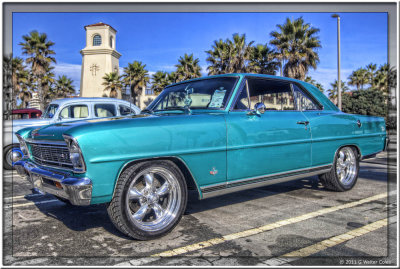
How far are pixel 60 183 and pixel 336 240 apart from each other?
250 centimetres

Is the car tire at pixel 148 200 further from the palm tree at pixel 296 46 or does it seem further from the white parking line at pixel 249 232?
the palm tree at pixel 296 46

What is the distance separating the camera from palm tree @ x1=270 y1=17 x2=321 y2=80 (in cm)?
2202

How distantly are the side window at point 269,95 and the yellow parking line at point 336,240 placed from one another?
169 cm

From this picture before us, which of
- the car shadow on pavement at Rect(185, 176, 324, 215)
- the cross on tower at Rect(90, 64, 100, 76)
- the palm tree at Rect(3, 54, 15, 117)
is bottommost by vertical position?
the car shadow on pavement at Rect(185, 176, 324, 215)

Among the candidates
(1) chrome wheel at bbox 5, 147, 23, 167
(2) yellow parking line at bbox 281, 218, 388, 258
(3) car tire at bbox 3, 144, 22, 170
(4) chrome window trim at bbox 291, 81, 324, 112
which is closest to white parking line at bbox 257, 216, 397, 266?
(2) yellow parking line at bbox 281, 218, 388, 258

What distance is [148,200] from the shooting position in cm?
306

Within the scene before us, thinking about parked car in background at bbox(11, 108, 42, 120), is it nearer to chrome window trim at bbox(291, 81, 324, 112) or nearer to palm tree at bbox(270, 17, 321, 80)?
chrome window trim at bbox(291, 81, 324, 112)

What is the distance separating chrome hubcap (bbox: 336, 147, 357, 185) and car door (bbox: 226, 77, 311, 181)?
1.10 metres

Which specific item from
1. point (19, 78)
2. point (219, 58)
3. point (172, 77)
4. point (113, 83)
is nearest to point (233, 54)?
point (219, 58)

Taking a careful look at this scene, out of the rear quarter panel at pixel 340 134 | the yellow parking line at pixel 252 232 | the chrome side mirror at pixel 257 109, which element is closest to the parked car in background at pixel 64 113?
the chrome side mirror at pixel 257 109

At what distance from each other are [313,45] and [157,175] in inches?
853

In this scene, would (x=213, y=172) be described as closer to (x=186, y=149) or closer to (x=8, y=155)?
(x=186, y=149)

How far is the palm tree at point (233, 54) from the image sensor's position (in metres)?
26.5

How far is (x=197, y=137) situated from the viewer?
3117 millimetres
